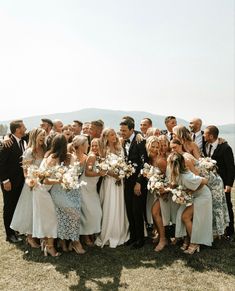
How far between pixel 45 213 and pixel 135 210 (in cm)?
208

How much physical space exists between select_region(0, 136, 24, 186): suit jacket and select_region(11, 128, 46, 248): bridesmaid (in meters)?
0.48

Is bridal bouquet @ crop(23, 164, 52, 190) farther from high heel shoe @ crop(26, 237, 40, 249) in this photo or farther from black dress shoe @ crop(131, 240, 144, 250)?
black dress shoe @ crop(131, 240, 144, 250)

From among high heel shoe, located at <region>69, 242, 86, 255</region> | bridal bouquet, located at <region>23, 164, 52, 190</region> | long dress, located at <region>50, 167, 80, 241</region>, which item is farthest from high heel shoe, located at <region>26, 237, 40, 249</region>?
bridal bouquet, located at <region>23, 164, 52, 190</region>

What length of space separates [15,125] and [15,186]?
1524 millimetres

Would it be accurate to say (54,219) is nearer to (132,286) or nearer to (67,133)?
(132,286)

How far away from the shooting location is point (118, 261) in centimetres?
691

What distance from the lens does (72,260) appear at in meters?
6.94

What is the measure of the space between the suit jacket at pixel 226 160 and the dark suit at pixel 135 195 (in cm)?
205

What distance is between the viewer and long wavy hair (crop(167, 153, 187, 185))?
6954 mm

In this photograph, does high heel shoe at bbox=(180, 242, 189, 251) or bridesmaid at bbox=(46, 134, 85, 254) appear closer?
bridesmaid at bbox=(46, 134, 85, 254)

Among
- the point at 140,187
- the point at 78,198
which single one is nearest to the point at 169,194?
the point at 140,187

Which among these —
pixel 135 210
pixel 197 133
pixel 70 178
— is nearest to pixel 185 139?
pixel 197 133

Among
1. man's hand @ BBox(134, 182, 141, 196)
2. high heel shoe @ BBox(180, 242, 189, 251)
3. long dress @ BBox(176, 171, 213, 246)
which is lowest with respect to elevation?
high heel shoe @ BBox(180, 242, 189, 251)

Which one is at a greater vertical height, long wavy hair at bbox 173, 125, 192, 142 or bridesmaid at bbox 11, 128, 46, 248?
long wavy hair at bbox 173, 125, 192, 142
